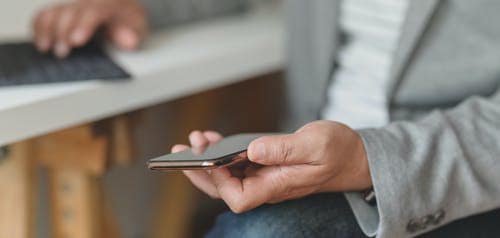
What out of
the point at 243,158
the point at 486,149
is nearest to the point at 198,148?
the point at 243,158

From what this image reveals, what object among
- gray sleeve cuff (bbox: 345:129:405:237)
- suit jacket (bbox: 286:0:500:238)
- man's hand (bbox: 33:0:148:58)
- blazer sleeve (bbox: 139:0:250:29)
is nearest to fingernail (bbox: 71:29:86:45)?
man's hand (bbox: 33:0:148:58)

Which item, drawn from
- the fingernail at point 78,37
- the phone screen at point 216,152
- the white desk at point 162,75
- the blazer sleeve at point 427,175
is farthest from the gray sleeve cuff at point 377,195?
the fingernail at point 78,37

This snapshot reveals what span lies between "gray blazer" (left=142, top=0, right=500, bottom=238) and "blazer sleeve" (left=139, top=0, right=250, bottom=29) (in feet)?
0.41

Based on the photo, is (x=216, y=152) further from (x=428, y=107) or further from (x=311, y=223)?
(x=428, y=107)

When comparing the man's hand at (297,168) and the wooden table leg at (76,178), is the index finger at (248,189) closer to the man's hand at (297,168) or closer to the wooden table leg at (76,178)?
the man's hand at (297,168)

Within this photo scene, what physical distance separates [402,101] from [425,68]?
1.7 inches

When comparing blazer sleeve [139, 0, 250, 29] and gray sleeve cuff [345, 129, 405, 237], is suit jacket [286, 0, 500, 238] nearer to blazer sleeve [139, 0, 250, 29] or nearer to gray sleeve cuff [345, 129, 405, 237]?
gray sleeve cuff [345, 129, 405, 237]

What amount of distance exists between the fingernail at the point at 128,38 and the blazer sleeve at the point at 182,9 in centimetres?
8

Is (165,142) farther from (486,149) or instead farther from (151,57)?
(486,149)


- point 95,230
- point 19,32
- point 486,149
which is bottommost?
point 95,230

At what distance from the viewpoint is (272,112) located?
1.24 meters

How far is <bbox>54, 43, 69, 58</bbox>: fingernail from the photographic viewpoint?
798mm

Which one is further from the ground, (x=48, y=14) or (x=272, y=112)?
(x=48, y=14)

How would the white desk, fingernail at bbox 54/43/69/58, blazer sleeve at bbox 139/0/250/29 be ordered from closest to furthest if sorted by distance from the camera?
the white desk → fingernail at bbox 54/43/69/58 → blazer sleeve at bbox 139/0/250/29
